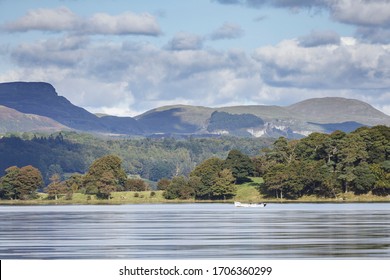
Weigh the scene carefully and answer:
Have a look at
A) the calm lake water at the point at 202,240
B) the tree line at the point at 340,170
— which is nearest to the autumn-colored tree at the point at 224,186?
the tree line at the point at 340,170

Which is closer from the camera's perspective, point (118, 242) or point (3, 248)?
point (3, 248)

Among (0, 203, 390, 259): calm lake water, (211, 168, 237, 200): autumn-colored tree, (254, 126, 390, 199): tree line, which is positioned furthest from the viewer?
(211, 168, 237, 200): autumn-colored tree

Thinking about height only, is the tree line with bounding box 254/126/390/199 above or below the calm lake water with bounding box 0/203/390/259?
above

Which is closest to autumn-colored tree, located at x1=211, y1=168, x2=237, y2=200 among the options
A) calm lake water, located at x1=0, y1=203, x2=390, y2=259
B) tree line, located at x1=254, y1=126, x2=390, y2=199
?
tree line, located at x1=254, y1=126, x2=390, y2=199

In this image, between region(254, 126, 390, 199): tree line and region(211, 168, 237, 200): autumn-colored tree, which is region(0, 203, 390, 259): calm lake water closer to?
region(254, 126, 390, 199): tree line

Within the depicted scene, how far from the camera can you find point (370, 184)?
180125 millimetres

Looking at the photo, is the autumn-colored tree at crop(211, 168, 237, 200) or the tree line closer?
the tree line

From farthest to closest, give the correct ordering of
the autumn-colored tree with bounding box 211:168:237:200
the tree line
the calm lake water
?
the autumn-colored tree with bounding box 211:168:237:200 < the tree line < the calm lake water

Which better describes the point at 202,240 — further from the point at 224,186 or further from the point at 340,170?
the point at 224,186

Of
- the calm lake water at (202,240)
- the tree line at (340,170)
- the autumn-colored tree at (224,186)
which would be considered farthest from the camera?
the autumn-colored tree at (224,186)

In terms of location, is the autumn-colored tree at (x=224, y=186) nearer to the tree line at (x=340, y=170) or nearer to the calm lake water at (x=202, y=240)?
the tree line at (x=340, y=170)
